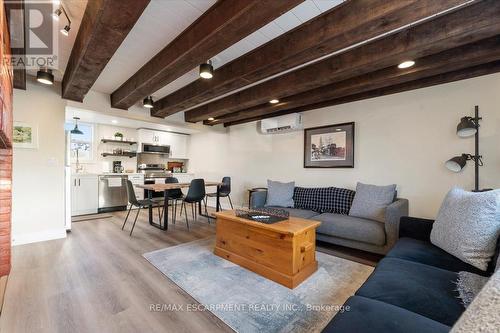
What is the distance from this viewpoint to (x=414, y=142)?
3.10m

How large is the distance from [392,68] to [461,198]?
1644 mm

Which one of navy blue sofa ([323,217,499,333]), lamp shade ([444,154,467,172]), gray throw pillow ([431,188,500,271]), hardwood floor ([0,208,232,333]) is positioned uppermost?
lamp shade ([444,154,467,172])

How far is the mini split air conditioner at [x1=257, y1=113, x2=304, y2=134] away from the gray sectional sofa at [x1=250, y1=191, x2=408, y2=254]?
182 cm

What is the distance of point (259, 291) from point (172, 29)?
2506mm

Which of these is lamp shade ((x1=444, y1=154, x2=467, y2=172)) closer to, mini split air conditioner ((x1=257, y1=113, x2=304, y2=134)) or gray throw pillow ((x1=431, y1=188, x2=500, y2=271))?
gray throw pillow ((x1=431, y1=188, x2=500, y2=271))

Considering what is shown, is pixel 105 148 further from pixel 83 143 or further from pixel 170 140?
pixel 170 140

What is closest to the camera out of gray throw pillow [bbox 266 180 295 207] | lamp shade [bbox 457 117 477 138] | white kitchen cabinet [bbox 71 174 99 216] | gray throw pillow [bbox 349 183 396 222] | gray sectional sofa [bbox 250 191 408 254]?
lamp shade [bbox 457 117 477 138]

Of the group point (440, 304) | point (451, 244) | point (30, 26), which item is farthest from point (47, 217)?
point (451, 244)

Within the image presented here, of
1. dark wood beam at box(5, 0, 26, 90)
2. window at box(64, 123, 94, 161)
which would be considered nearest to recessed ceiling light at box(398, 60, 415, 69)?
dark wood beam at box(5, 0, 26, 90)

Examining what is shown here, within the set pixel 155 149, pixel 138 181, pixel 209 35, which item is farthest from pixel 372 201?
pixel 155 149

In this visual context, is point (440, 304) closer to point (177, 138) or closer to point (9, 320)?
point (9, 320)

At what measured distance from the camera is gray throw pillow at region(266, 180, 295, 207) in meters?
3.93

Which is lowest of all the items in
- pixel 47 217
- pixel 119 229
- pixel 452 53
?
pixel 119 229

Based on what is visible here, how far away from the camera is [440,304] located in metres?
1.09
